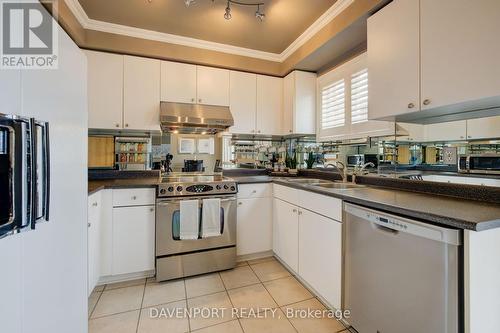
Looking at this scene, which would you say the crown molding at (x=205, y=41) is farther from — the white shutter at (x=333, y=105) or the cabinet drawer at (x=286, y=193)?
the cabinet drawer at (x=286, y=193)

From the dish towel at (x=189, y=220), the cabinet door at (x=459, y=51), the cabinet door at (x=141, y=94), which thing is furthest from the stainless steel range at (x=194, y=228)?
the cabinet door at (x=459, y=51)

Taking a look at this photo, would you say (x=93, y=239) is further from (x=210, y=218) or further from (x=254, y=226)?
(x=254, y=226)

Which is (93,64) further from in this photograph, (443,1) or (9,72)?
(443,1)

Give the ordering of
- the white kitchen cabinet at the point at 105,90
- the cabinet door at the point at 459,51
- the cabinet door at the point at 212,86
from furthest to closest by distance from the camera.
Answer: the cabinet door at the point at 212,86, the white kitchen cabinet at the point at 105,90, the cabinet door at the point at 459,51

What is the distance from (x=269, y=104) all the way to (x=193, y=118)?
1.08m

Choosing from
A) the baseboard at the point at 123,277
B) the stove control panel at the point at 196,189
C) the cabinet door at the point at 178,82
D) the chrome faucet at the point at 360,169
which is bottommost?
the baseboard at the point at 123,277

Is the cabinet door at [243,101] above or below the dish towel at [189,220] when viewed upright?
above

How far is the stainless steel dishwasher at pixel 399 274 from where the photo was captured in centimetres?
97

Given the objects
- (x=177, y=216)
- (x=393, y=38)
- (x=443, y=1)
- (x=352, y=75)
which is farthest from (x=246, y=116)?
(x=443, y=1)

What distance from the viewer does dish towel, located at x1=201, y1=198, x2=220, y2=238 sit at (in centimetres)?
220

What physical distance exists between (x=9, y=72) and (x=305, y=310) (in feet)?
6.84

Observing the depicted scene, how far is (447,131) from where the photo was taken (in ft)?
5.04

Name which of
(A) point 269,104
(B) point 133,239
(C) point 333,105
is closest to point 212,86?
(A) point 269,104

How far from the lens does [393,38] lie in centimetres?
159
